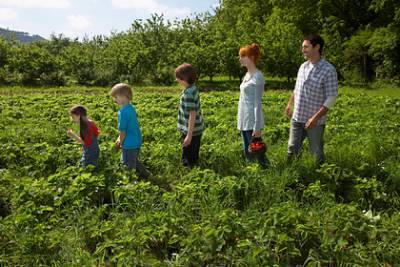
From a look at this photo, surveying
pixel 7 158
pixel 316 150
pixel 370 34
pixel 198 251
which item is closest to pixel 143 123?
pixel 7 158

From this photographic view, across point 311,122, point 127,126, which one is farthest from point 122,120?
point 311,122

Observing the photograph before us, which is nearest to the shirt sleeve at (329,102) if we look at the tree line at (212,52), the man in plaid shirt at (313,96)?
the man in plaid shirt at (313,96)

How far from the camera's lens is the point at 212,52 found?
24.7 metres

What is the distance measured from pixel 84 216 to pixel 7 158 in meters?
2.57

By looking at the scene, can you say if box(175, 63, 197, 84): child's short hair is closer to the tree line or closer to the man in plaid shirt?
the man in plaid shirt

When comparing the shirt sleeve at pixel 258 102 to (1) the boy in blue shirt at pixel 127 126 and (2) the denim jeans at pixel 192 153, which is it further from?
(1) the boy in blue shirt at pixel 127 126

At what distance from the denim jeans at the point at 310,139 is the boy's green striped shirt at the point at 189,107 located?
122cm

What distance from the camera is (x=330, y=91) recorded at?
474 centimetres

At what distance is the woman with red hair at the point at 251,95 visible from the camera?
4.91 m

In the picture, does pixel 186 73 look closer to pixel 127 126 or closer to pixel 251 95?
pixel 251 95

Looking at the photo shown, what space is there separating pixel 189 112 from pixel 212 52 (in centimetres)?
2012

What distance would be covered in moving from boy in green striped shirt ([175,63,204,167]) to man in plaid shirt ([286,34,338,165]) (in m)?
1.25

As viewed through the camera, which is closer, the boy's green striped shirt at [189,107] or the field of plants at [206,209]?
the field of plants at [206,209]

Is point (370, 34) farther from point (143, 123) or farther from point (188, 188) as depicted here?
point (188, 188)
